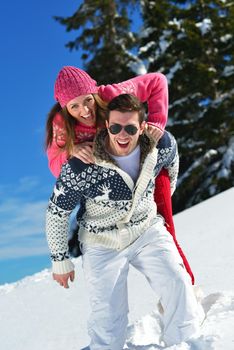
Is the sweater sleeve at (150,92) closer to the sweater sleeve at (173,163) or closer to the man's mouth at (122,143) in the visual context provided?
the sweater sleeve at (173,163)

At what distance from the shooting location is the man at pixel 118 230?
85.2 inches

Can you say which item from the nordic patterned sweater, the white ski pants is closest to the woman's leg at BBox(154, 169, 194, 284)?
the nordic patterned sweater

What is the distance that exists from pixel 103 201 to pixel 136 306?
1312 millimetres

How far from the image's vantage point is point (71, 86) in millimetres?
2357

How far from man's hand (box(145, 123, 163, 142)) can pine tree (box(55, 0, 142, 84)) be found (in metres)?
10.4

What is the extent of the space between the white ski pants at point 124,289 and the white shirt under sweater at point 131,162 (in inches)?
11.5

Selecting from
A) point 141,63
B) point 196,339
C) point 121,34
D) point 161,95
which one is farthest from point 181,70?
point 196,339

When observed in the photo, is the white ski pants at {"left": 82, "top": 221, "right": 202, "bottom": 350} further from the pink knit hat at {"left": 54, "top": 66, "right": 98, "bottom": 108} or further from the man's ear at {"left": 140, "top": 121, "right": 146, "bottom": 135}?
the pink knit hat at {"left": 54, "top": 66, "right": 98, "bottom": 108}

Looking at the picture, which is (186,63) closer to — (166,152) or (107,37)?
(107,37)

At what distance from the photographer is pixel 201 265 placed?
384cm

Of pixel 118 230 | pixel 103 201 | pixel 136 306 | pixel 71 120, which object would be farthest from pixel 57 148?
Answer: pixel 136 306

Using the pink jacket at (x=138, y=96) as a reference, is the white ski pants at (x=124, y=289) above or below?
below

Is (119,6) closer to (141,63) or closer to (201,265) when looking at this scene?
(141,63)

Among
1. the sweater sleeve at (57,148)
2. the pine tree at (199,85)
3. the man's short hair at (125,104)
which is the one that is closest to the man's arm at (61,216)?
the sweater sleeve at (57,148)
